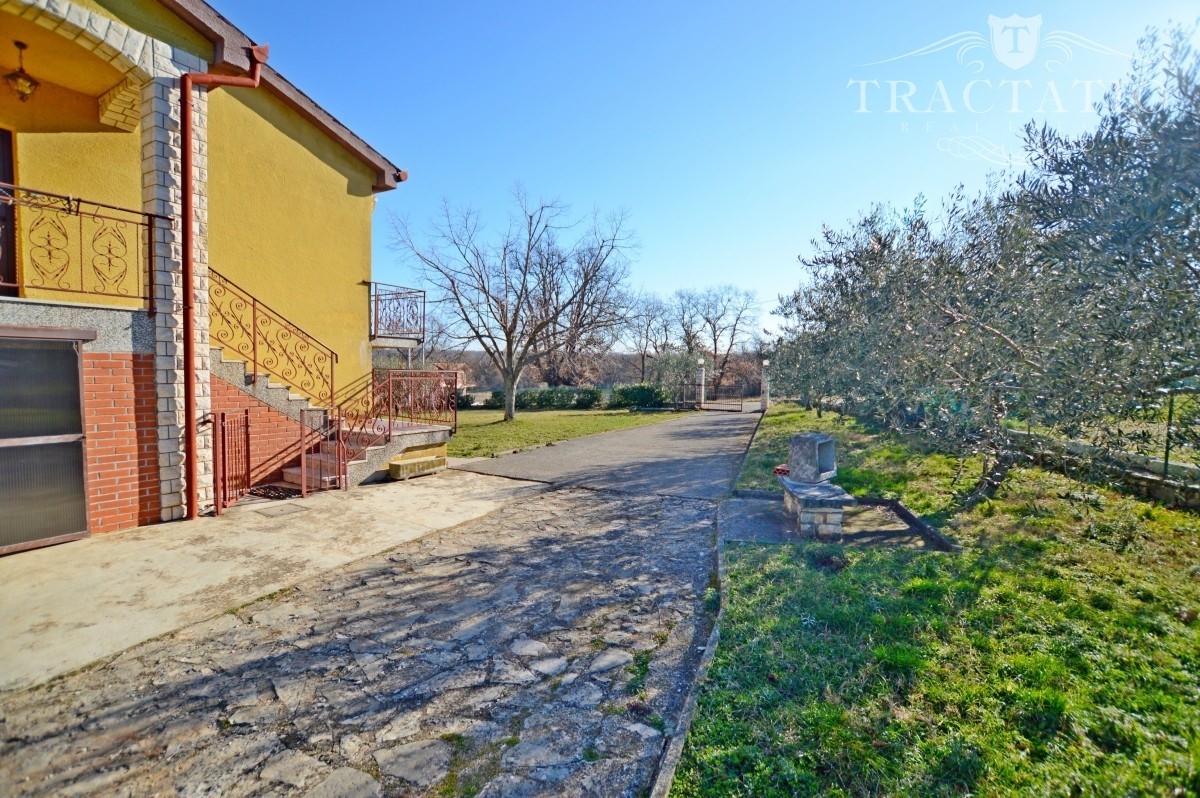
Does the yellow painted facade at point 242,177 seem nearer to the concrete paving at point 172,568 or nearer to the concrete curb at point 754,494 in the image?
the concrete paving at point 172,568

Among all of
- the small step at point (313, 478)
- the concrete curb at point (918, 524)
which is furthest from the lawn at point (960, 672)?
the small step at point (313, 478)

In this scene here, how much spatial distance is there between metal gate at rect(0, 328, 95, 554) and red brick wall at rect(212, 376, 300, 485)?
161cm

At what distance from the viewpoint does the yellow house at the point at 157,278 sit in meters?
5.44

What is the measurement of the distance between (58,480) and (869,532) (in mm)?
8659

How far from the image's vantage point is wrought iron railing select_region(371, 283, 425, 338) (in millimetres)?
11195

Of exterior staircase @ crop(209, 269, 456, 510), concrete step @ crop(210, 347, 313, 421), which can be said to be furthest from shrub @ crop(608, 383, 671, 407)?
concrete step @ crop(210, 347, 313, 421)

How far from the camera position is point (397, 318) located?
37.6 feet

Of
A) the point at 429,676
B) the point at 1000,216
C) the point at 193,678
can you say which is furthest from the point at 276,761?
the point at 1000,216

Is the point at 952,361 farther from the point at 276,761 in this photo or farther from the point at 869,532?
the point at 276,761

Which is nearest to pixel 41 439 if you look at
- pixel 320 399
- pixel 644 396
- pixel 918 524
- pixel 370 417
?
pixel 320 399

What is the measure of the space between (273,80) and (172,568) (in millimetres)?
8097

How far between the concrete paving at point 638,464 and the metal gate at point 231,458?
3646mm

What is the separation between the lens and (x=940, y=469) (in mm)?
9000

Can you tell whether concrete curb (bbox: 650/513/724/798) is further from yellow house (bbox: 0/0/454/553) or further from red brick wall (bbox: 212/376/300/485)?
red brick wall (bbox: 212/376/300/485)
